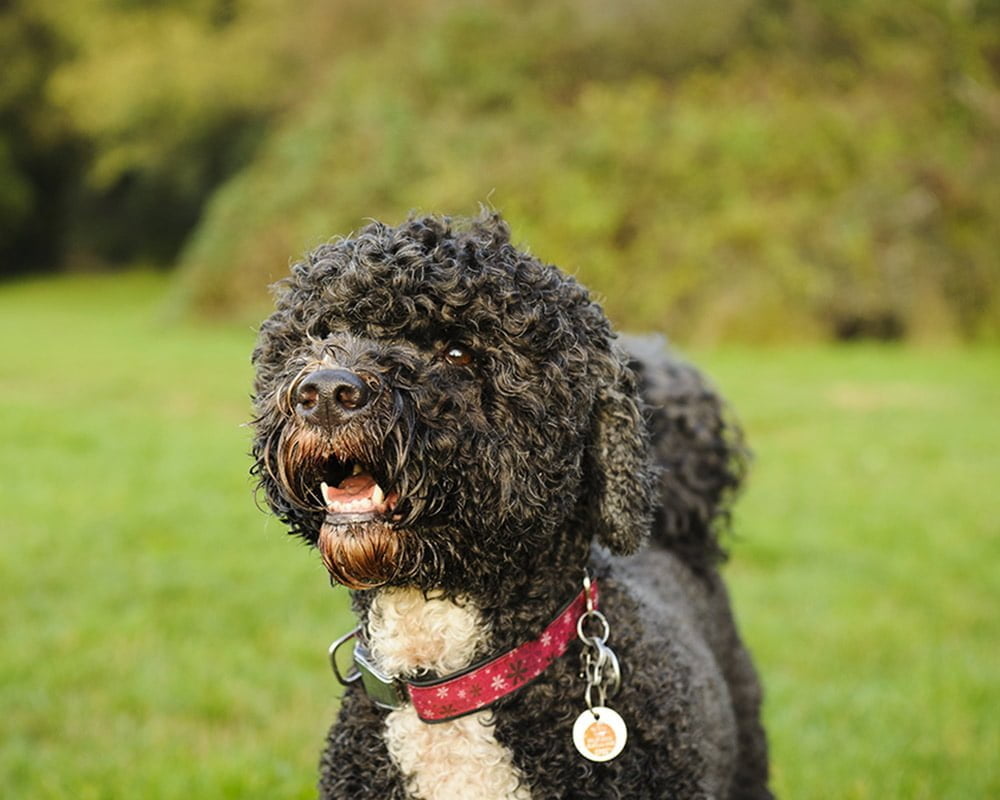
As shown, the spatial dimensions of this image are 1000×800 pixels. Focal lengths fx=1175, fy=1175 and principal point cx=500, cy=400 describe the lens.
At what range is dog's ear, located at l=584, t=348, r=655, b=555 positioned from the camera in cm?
281

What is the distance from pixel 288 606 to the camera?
20.2 feet

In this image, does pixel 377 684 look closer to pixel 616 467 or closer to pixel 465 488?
pixel 465 488

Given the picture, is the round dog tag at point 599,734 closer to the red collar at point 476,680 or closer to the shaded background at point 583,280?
the red collar at point 476,680

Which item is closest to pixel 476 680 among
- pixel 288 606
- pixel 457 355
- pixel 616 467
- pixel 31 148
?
pixel 616 467

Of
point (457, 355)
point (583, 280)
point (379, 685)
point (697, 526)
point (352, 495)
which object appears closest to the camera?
point (352, 495)

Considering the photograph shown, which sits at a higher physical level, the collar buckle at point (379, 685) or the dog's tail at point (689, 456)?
the dog's tail at point (689, 456)

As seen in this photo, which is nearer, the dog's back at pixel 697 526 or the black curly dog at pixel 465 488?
the black curly dog at pixel 465 488

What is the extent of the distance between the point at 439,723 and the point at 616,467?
728 millimetres

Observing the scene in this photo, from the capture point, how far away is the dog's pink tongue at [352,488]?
254 centimetres

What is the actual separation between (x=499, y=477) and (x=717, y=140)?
17.3 metres

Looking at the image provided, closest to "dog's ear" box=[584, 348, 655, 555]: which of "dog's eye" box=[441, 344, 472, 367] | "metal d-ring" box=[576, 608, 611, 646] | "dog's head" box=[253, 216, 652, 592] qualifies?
"dog's head" box=[253, 216, 652, 592]


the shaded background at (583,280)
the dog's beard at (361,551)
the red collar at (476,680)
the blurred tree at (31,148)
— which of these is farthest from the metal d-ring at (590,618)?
the blurred tree at (31,148)

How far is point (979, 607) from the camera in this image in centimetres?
632

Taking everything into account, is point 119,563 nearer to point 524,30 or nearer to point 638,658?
point 638,658
